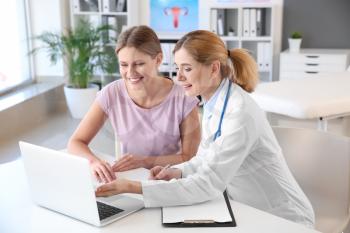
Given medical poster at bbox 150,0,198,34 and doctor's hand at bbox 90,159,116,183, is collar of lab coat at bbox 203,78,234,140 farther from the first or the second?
medical poster at bbox 150,0,198,34

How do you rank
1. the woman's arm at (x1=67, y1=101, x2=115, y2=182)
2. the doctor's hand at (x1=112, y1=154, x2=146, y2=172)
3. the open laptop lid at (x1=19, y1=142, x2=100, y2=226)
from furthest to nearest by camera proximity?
the woman's arm at (x1=67, y1=101, x2=115, y2=182) < the doctor's hand at (x1=112, y1=154, x2=146, y2=172) < the open laptop lid at (x1=19, y1=142, x2=100, y2=226)

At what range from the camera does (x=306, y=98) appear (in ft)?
9.55

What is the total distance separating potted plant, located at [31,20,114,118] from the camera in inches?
207

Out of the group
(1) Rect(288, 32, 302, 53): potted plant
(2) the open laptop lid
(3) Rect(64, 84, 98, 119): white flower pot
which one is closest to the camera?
(2) the open laptop lid

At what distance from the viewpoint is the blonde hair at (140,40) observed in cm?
206

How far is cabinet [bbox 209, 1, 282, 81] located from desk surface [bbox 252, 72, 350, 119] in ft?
7.34

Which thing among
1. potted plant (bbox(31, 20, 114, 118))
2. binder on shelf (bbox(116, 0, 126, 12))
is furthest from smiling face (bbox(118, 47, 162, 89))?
binder on shelf (bbox(116, 0, 126, 12))

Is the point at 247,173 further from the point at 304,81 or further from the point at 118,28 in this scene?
the point at 118,28

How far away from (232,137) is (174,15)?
4.56 m

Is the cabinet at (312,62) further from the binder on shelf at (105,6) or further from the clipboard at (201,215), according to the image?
the clipboard at (201,215)

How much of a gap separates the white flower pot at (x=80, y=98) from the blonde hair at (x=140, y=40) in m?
3.32

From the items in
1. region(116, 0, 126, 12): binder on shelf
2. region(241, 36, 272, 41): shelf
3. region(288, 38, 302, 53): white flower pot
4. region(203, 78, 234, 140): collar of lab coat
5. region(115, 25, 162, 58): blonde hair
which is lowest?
region(288, 38, 302, 53): white flower pot

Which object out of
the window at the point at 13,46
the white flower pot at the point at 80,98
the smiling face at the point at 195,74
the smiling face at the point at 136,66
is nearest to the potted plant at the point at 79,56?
the white flower pot at the point at 80,98

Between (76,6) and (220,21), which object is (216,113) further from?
(76,6)
